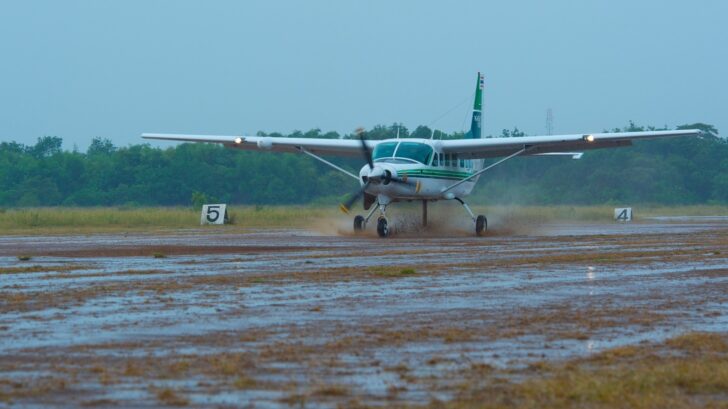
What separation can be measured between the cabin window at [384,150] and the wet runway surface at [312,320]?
12393 millimetres

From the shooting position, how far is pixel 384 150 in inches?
1310

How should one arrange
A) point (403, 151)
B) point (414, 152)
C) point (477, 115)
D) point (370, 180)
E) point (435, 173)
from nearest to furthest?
1. point (370, 180)
2. point (403, 151)
3. point (414, 152)
4. point (435, 173)
5. point (477, 115)

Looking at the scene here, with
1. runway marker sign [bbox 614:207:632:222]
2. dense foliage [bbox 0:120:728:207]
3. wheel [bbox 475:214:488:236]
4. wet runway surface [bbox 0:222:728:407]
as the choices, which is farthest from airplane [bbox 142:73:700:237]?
dense foliage [bbox 0:120:728:207]

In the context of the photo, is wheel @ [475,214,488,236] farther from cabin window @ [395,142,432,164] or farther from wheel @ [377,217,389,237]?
wheel @ [377,217,389,237]

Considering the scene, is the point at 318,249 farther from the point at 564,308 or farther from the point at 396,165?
the point at 564,308

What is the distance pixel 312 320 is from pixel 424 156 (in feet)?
77.1

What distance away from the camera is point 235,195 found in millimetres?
86375

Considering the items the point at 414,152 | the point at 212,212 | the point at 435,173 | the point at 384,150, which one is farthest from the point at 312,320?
the point at 212,212

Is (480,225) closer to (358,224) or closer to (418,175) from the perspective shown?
(418,175)

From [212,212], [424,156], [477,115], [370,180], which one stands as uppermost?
[477,115]

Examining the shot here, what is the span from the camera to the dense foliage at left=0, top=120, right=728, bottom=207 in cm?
7881

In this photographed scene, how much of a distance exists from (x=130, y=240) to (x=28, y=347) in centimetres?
2014

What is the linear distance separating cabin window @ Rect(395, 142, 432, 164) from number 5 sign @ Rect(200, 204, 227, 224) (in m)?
12.1

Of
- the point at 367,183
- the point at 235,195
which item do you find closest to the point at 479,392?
the point at 367,183
